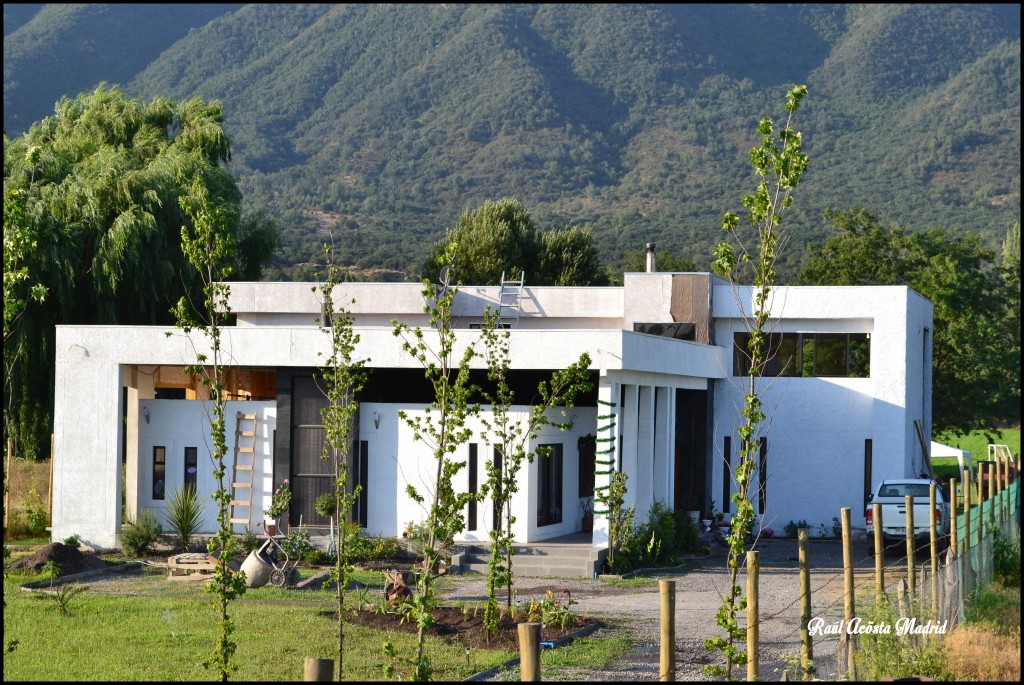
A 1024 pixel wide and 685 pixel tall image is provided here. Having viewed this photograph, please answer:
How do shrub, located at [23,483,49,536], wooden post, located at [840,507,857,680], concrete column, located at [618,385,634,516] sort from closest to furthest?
wooden post, located at [840,507,857,680]
concrete column, located at [618,385,634,516]
shrub, located at [23,483,49,536]

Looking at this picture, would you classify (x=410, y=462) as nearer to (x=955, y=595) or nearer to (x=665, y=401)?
(x=665, y=401)

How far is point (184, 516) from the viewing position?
2453 cm

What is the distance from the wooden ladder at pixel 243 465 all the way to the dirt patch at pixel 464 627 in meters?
8.62

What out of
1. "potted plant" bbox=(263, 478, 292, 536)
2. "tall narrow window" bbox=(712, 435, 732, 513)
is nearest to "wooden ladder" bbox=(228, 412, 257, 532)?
"potted plant" bbox=(263, 478, 292, 536)

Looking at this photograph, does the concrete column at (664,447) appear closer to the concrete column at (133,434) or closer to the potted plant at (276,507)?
the potted plant at (276,507)

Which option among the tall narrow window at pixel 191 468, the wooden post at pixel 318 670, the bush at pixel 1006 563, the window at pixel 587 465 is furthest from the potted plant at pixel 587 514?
the wooden post at pixel 318 670

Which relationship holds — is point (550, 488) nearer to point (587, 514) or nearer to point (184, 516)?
point (587, 514)

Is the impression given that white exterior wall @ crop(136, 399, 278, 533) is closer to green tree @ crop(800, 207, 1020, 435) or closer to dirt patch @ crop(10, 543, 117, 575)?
dirt patch @ crop(10, 543, 117, 575)

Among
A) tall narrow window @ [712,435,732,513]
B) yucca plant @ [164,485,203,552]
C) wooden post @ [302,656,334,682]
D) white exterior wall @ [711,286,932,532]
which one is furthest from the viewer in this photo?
tall narrow window @ [712,435,732,513]

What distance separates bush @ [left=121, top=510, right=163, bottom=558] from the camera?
79.2 ft

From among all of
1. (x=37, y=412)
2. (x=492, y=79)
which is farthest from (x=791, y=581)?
(x=492, y=79)

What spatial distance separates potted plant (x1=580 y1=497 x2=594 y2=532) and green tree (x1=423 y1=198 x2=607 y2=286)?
33.7m

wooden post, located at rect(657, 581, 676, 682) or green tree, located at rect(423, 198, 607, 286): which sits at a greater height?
green tree, located at rect(423, 198, 607, 286)

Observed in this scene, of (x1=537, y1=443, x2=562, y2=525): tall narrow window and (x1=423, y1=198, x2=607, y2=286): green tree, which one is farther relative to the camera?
(x1=423, y1=198, x2=607, y2=286): green tree
